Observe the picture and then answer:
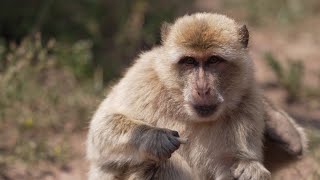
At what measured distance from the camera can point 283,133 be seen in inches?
254

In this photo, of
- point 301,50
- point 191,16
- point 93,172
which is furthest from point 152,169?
point 301,50

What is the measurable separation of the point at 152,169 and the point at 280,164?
1249mm

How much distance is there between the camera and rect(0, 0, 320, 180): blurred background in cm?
776

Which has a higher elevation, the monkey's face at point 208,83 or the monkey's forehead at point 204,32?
the monkey's forehead at point 204,32

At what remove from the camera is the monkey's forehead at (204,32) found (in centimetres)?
566

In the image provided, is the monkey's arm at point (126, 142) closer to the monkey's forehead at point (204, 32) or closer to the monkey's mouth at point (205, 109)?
the monkey's mouth at point (205, 109)

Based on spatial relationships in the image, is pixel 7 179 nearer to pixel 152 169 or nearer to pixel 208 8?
pixel 152 169

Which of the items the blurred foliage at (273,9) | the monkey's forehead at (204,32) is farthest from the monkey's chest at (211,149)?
the blurred foliage at (273,9)

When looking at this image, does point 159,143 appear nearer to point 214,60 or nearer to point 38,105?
point 214,60

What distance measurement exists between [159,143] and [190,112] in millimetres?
399

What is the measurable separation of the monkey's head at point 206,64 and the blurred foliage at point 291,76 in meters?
3.47

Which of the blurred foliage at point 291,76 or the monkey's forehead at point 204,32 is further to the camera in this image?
the blurred foliage at point 291,76

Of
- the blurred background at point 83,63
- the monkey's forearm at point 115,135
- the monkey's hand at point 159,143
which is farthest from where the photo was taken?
the blurred background at point 83,63

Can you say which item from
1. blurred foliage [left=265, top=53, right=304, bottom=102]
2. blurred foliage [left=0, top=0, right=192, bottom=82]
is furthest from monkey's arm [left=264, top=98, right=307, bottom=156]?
blurred foliage [left=0, top=0, right=192, bottom=82]
